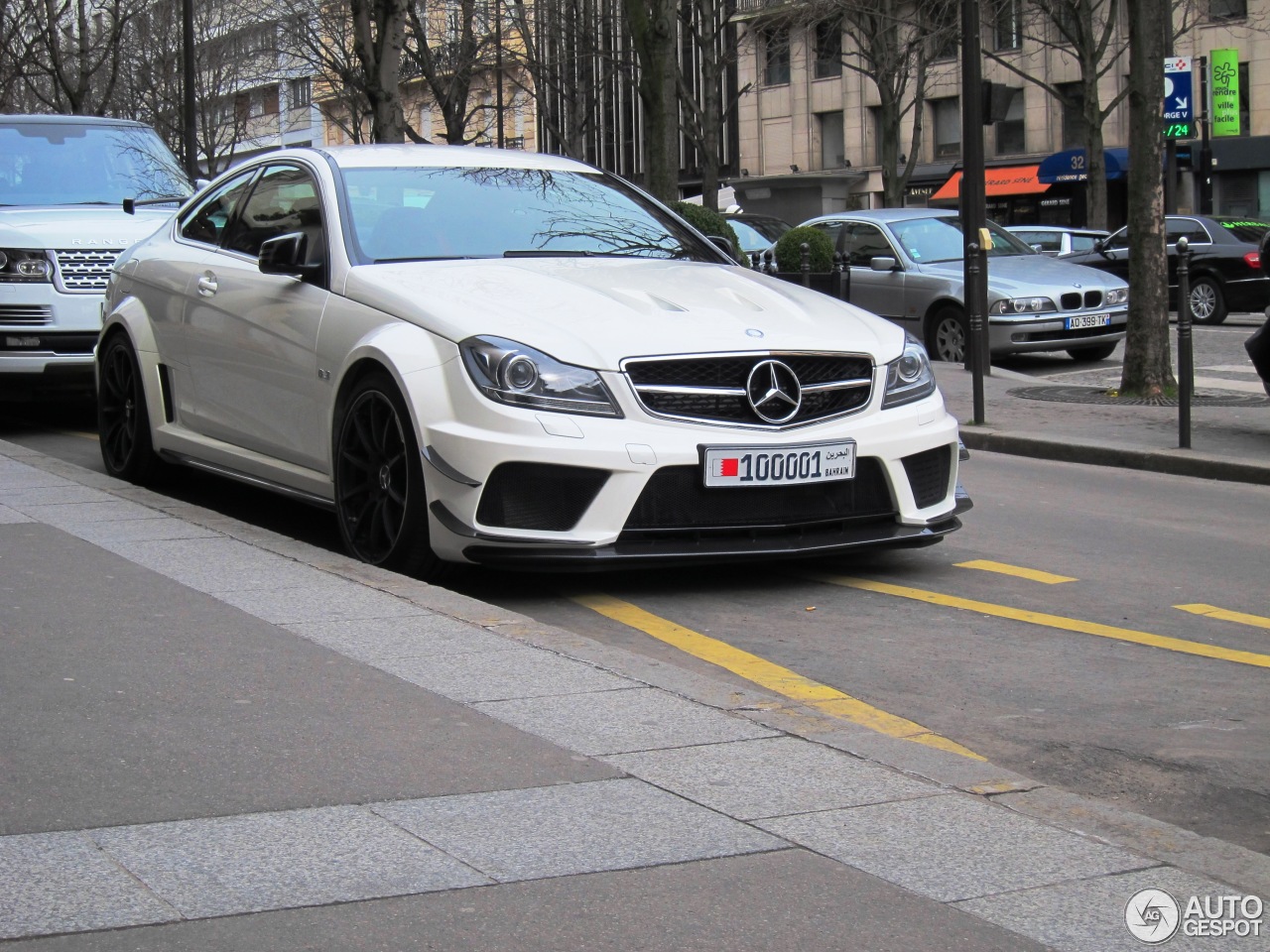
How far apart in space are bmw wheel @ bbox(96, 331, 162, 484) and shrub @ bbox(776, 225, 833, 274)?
11101mm

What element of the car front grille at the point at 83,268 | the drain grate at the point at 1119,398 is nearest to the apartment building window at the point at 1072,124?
the drain grate at the point at 1119,398

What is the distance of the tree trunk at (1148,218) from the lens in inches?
520

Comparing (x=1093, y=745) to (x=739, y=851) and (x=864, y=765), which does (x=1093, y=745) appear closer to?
(x=864, y=765)

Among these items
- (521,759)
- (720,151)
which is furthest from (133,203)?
(720,151)

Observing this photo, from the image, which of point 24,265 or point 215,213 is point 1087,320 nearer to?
point 24,265

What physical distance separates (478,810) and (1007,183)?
51775mm

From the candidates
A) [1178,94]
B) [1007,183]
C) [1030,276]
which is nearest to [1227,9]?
[1007,183]

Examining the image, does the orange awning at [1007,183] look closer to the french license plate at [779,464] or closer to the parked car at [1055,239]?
the parked car at [1055,239]

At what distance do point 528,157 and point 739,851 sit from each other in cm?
527

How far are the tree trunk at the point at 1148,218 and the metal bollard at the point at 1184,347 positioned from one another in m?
2.54

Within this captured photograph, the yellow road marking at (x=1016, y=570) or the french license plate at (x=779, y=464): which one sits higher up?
the french license plate at (x=779, y=464)

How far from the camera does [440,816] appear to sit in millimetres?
3674

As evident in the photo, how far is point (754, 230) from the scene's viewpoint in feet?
85.0

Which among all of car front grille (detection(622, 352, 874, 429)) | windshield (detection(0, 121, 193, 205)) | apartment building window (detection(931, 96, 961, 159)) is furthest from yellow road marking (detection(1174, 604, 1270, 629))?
apartment building window (detection(931, 96, 961, 159))
